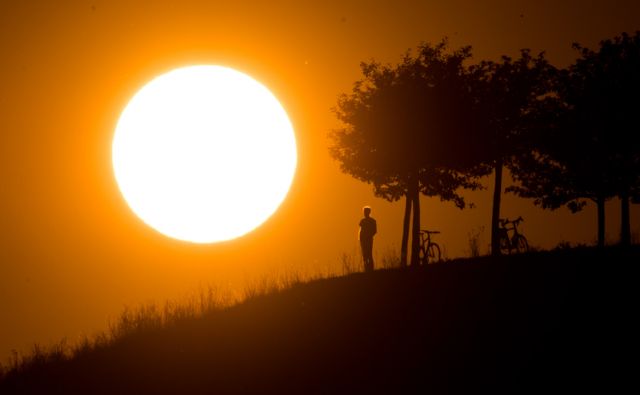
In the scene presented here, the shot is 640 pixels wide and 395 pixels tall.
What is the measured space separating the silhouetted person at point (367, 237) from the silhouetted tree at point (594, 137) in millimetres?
12778

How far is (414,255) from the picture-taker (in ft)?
120

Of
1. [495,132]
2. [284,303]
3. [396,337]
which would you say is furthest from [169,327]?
[495,132]

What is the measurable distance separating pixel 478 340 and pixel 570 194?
75.0 ft

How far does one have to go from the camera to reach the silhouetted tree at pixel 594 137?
38.3 meters

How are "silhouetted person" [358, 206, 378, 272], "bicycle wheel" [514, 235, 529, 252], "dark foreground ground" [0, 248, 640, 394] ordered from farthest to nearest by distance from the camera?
"bicycle wheel" [514, 235, 529, 252] < "silhouetted person" [358, 206, 378, 272] < "dark foreground ground" [0, 248, 640, 394]

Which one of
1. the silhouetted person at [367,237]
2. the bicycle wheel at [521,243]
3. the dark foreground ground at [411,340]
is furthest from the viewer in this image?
the bicycle wheel at [521,243]

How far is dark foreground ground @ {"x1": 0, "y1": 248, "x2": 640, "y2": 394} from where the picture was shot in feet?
57.7

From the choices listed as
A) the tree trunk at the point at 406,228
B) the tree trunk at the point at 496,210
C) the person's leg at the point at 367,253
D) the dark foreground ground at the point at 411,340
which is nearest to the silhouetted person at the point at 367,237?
the person's leg at the point at 367,253

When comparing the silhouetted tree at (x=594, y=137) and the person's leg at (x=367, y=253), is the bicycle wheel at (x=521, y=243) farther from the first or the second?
the person's leg at (x=367, y=253)

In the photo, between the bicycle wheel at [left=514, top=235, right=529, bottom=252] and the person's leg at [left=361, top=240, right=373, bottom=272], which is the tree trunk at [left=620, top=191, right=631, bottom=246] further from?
the person's leg at [left=361, top=240, right=373, bottom=272]

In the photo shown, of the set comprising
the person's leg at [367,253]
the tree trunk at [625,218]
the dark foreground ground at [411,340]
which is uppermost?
the tree trunk at [625,218]

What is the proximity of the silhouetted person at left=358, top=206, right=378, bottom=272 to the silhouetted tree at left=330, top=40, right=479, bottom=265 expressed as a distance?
9.37 meters

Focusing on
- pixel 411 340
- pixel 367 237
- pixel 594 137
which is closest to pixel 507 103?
pixel 594 137

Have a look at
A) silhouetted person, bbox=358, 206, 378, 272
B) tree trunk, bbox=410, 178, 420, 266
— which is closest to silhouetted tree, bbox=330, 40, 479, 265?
tree trunk, bbox=410, 178, 420, 266
